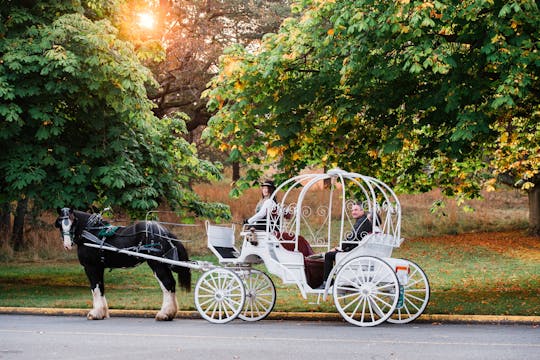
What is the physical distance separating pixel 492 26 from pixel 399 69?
1.66 meters

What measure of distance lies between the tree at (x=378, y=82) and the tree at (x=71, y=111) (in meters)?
3.01

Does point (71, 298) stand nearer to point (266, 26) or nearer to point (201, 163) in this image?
point (201, 163)

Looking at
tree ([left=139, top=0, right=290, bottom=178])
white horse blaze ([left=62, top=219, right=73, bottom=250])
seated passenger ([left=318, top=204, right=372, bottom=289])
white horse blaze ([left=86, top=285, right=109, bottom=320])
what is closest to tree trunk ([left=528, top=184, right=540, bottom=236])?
tree ([left=139, top=0, right=290, bottom=178])

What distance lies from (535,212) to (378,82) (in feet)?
68.9

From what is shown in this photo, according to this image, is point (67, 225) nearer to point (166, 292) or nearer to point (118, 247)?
point (118, 247)

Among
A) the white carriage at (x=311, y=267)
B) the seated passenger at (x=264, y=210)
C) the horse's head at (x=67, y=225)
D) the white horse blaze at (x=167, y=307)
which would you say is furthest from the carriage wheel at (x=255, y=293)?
the horse's head at (x=67, y=225)

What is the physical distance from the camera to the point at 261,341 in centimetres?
1072

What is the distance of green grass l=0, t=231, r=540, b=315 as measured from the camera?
15.2m

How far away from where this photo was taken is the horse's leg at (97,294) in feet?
45.1

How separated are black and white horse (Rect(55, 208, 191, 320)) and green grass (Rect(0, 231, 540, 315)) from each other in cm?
158

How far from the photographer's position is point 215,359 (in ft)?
30.2

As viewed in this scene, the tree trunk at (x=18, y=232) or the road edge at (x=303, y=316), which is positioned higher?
the tree trunk at (x=18, y=232)

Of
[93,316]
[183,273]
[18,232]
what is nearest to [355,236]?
[183,273]

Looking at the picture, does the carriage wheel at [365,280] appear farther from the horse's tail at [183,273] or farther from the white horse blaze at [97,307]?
the white horse blaze at [97,307]
